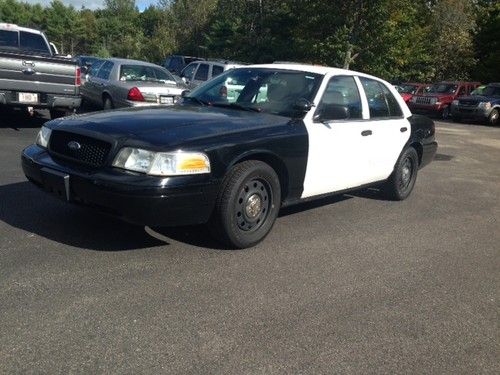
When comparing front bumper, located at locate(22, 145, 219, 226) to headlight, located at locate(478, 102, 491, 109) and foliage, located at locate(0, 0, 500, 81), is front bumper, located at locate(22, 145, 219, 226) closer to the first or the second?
foliage, located at locate(0, 0, 500, 81)

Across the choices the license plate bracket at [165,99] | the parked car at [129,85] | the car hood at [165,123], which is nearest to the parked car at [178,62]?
the parked car at [129,85]

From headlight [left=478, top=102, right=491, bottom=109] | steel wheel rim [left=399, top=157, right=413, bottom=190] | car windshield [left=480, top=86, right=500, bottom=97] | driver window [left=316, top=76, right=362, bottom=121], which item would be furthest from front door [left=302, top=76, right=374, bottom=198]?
car windshield [left=480, top=86, right=500, bottom=97]

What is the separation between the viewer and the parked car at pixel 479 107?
22156mm

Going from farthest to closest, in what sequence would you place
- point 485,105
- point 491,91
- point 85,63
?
point 491,91 < point 485,105 < point 85,63

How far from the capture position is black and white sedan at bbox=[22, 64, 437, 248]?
4199 mm

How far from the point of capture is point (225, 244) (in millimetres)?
4750

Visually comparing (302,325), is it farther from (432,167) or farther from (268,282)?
(432,167)

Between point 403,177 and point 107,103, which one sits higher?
point 403,177

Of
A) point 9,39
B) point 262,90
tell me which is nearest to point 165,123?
point 262,90

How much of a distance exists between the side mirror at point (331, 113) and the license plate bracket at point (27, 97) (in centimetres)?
688

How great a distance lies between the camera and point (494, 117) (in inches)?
886

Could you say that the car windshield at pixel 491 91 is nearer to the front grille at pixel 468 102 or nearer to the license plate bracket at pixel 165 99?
the front grille at pixel 468 102

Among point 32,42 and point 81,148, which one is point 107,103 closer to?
point 32,42

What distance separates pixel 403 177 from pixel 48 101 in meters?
6.89
